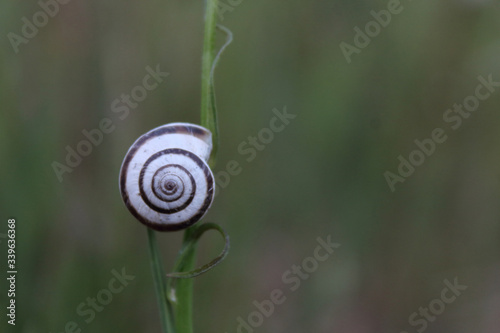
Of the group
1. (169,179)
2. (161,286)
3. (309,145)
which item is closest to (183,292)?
(161,286)

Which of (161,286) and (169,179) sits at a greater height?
(169,179)

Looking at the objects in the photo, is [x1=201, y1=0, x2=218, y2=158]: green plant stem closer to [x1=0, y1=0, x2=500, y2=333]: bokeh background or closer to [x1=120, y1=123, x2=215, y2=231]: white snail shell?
[x1=120, y1=123, x2=215, y2=231]: white snail shell

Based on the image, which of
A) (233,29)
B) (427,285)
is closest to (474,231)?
(427,285)

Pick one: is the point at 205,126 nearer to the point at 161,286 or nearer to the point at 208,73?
the point at 208,73

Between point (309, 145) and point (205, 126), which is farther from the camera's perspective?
point (309, 145)

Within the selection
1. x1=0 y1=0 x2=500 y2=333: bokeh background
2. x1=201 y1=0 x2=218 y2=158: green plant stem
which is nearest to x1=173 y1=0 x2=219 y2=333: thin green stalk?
x1=201 y1=0 x2=218 y2=158: green plant stem

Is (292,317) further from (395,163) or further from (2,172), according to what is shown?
(2,172)

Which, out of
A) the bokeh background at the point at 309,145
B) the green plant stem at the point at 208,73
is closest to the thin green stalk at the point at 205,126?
the green plant stem at the point at 208,73

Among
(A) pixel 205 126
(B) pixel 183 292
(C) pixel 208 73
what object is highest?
(C) pixel 208 73
